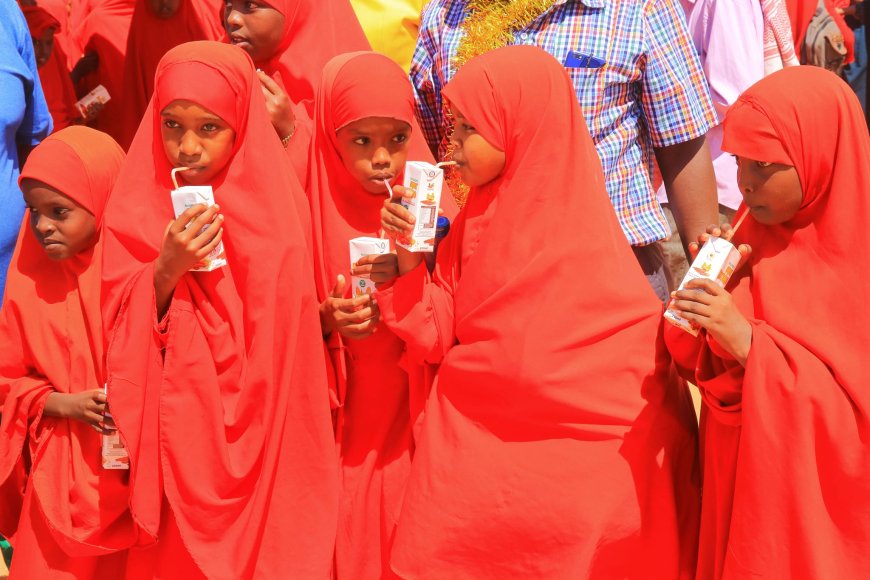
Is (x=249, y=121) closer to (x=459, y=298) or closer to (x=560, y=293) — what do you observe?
(x=459, y=298)

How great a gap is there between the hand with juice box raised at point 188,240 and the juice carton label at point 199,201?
0.06ft

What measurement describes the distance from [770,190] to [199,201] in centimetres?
164

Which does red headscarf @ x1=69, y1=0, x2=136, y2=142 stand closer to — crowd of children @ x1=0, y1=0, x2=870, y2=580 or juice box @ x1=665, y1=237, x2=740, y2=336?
crowd of children @ x1=0, y1=0, x2=870, y2=580

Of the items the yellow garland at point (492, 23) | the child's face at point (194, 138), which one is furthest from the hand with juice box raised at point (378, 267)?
the yellow garland at point (492, 23)

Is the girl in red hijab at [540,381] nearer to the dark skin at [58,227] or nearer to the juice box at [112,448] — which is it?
the juice box at [112,448]

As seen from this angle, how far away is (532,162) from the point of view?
328cm

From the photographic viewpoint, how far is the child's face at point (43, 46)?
541 cm

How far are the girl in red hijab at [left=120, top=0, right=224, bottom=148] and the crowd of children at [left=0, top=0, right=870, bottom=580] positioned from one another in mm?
1810

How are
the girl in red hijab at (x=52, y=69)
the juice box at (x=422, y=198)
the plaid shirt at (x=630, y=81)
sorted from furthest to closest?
the girl in red hijab at (x=52, y=69) → the plaid shirt at (x=630, y=81) → the juice box at (x=422, y=198)

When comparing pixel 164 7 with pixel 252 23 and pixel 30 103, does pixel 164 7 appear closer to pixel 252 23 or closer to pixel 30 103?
pixel 30 103

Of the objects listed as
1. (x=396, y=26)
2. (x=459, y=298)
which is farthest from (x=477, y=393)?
(x=396, y=26)

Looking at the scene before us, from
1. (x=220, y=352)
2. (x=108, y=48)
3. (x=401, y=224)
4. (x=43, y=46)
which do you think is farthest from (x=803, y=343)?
(x=108, y=48)

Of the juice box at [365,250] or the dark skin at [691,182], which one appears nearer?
the juice box at [365,250]

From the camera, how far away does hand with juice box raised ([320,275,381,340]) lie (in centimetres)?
341
